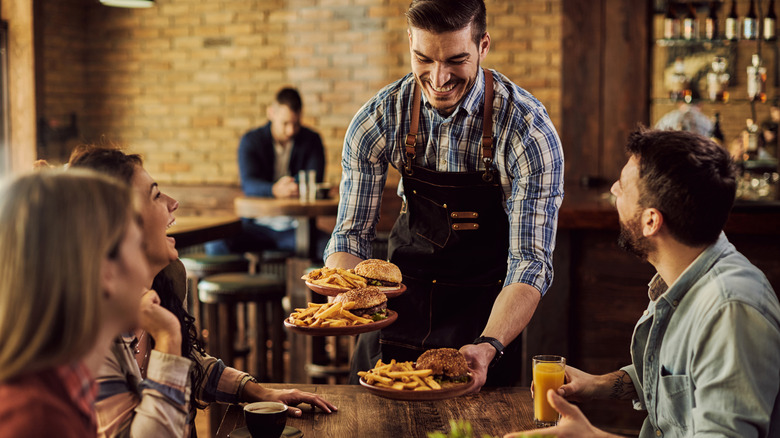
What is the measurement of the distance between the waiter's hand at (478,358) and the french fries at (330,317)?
0.79ft

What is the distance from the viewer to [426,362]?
5.71 ft

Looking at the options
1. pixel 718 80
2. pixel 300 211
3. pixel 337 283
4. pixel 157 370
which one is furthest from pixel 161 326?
pixel 718 80

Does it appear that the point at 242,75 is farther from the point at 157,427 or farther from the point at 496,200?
the point at 157,427

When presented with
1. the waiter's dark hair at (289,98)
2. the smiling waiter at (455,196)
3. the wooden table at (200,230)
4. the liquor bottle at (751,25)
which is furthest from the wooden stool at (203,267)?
the liquor bottle at (751,25)

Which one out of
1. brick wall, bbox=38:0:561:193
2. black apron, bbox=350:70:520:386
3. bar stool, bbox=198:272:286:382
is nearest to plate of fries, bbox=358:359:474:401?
black apron, bbox=350:70:520:386

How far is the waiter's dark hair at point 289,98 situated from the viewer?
5.70m

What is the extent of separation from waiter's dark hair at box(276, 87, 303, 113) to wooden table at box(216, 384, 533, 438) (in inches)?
154

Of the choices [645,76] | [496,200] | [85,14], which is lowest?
[496,200]

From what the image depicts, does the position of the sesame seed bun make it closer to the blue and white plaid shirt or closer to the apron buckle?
the blue and white plaid shirt

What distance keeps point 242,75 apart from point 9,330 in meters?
6.40

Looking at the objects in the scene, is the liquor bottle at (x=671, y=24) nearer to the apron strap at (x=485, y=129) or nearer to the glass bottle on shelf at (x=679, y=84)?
the glass bottle on shelf at (x=679, y=84)

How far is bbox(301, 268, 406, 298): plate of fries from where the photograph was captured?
80.9 inches

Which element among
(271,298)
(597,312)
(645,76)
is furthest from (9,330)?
(645,76)

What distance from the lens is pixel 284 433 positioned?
1705mm
